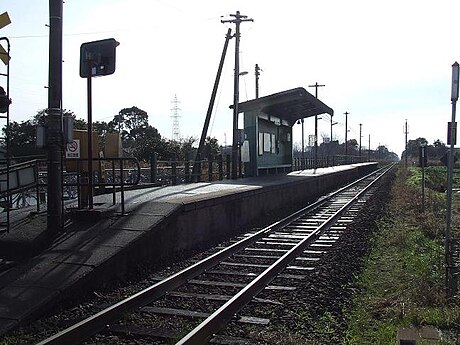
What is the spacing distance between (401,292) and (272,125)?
19596 mm

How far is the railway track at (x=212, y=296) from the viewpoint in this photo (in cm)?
505

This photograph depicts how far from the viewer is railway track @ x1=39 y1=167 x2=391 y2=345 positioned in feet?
16.6

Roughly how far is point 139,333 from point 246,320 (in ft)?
3.94

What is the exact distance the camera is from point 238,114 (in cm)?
2264

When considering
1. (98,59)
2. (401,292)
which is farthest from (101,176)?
(401,292)

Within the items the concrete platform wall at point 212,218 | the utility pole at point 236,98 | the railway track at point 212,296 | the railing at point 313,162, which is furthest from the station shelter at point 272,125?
the railway track at point 212,296

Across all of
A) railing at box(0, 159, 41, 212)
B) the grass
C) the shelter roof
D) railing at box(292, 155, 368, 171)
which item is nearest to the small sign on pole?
the grass

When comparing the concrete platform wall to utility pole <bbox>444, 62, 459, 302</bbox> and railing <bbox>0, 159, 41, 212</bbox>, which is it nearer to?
railing <bbox>0, 159, 41, 212</bbox>

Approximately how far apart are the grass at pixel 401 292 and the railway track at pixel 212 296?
98cm

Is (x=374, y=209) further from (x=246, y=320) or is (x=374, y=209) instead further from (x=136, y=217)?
(x=246, y=320)

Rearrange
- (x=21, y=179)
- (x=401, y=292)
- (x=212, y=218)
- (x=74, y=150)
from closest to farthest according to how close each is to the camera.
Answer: (x=401, y=292) → (x=21, y=179) → (x=74, y=150) → (x=212, y=218)

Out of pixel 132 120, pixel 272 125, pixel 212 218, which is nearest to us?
pixel 212 218

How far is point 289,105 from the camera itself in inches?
954

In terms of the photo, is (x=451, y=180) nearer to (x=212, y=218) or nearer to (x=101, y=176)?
(x=212, y=218)
